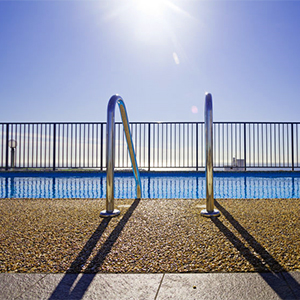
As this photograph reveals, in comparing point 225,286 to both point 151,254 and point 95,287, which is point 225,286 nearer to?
point 151,254

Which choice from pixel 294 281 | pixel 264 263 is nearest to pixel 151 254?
pixel 264 263

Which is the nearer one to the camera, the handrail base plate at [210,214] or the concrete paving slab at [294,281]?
the concrete paving slab at [294,281]

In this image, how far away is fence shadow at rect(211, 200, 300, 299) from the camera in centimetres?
115

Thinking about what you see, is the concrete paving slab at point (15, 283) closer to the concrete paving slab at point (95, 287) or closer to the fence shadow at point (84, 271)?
the concrete paving slab at point (95, 287)

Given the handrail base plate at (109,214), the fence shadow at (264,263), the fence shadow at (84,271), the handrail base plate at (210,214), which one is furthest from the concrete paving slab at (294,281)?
the handrail base plate at (109,214)

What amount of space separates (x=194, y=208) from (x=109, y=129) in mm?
1338

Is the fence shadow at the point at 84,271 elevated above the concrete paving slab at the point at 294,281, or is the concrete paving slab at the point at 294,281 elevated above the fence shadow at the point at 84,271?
the concrete paving slab at the point at 294,281

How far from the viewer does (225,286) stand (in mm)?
1157

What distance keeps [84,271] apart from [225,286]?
0.77 m

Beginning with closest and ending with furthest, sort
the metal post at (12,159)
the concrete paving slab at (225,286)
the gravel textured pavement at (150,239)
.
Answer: the concrete paving slab at (225,286), the gravel textured pavement at (150,239), the metal post at (12,159)

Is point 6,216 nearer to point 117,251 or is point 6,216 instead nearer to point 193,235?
point 117,251

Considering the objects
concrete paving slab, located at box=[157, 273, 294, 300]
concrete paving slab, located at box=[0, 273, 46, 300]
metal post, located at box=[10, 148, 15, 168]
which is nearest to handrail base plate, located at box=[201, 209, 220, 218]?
concrete paving slab, located at box=[157, 273, 294, 300]

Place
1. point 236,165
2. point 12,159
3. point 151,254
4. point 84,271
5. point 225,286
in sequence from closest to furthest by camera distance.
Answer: point 225,286, point 84,271, point 151,254, point 236,165, point 12,159

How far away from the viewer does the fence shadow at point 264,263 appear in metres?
1.15
